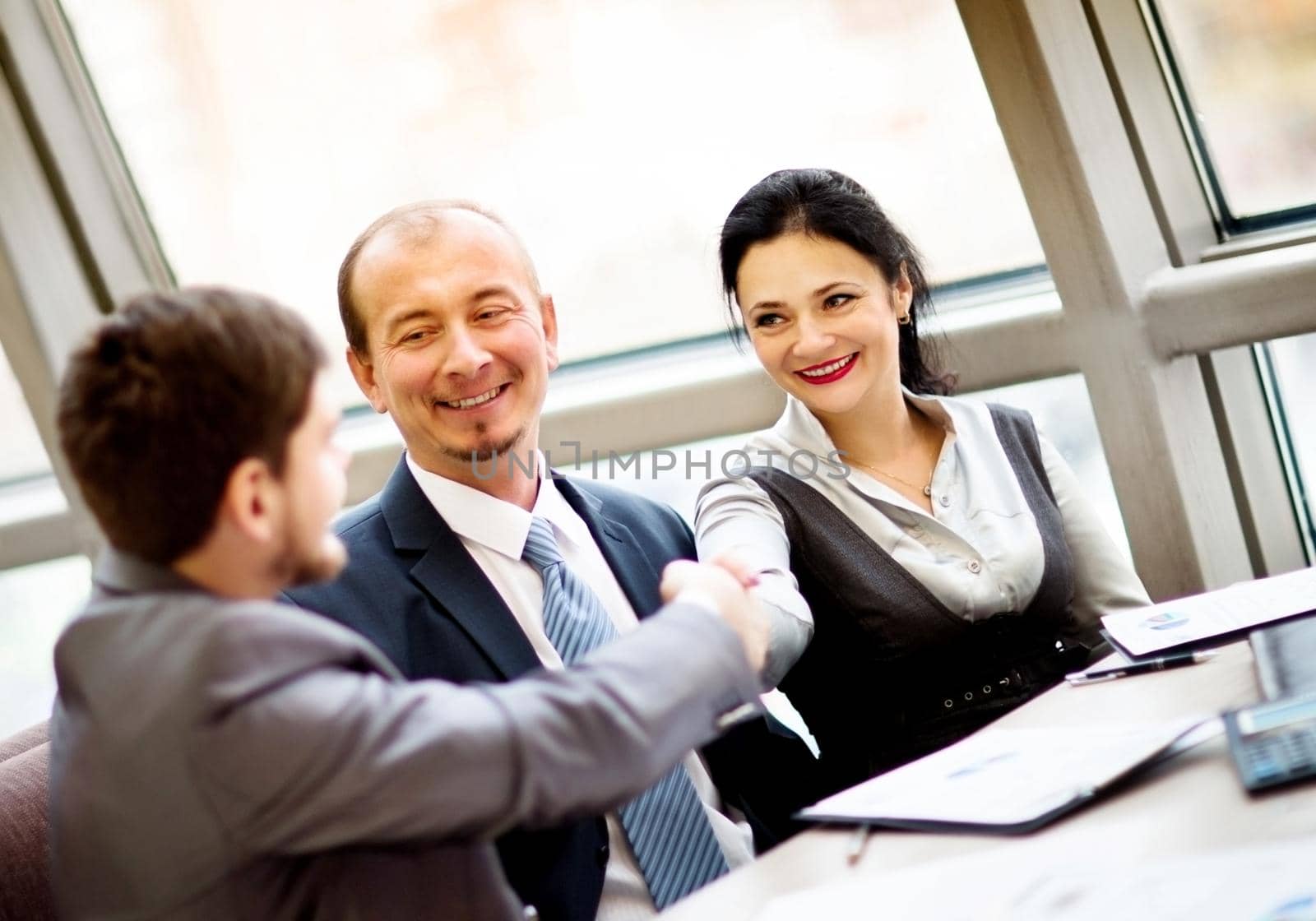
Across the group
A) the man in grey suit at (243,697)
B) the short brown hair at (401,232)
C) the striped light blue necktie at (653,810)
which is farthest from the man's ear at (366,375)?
the man in grey suit at (243,697)

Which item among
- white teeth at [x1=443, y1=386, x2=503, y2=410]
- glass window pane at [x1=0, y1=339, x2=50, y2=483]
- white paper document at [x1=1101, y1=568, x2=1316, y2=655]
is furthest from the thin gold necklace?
glass window pane at [x1=0, y1=339, x2=50, y2=483]

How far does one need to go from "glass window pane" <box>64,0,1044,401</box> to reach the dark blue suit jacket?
52.0 inches

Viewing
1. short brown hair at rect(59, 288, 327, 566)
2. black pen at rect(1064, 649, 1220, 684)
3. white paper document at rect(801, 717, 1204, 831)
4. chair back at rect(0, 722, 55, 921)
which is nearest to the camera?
short brown hair at rect(59, 288, 327, 566)

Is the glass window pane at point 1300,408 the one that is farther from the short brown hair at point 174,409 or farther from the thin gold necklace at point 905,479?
the short brown hair at point 174,409

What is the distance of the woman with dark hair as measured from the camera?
2.18 m

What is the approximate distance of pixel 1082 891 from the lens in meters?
1.10

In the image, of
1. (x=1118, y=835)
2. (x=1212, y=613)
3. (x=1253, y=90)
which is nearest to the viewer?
(x=1118, y=835)

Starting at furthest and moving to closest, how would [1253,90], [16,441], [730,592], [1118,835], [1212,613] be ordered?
[16,441], [1253,90], [1212,613], [730,592], [1118,835]

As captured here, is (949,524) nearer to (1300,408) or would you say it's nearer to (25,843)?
(1300,408)

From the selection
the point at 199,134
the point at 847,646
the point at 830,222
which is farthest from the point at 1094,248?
the point at 199,134

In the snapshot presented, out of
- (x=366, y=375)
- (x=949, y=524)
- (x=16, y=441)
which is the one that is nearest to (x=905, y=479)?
(x=949, y=524)

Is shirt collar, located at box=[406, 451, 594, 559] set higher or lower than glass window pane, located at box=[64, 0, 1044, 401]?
lower

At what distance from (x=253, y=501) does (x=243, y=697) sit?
Result: 170mm

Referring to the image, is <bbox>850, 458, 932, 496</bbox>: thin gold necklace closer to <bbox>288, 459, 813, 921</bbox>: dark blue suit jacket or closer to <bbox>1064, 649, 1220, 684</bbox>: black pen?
<bbox>288, 459, 813, 921</bbox>: dark blue suit jacket
